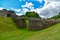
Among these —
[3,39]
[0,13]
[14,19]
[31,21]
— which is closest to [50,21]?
[31,21]

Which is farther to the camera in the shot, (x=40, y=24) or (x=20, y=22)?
(x=20, y=22)

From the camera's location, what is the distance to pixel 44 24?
51375 mm

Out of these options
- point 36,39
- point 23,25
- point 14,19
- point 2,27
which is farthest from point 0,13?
point 36,39

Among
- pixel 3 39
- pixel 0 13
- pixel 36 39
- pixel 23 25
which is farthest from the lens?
pixel 0 13

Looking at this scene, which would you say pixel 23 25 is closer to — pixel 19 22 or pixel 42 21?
pixel 19 22

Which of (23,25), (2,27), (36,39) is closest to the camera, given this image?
(36,39)

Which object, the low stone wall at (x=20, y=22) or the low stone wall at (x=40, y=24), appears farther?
the low stone wall at (x=20, y=22)

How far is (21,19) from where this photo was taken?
59.7m

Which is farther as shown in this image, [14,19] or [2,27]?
[14,19]

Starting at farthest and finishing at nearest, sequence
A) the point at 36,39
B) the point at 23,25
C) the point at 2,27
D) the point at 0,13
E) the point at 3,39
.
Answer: the point at 0,13 < the point at 23,25 < the point at 2,27 < the point at 3,39 < the point at 36,39

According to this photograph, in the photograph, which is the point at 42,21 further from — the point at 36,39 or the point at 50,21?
the point at 36,39

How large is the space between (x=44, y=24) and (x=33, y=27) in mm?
3084

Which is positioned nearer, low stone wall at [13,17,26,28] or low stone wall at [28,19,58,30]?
low stone wall at [28,19,58,30]

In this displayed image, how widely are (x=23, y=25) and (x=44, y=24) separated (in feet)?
Result: 29.0
